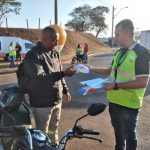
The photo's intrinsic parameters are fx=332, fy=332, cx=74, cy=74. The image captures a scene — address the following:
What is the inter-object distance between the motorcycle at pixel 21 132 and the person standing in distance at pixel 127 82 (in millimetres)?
977

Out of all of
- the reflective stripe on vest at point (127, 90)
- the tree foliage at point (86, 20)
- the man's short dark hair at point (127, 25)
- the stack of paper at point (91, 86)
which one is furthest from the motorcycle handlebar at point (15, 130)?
the tree foliage at point (86, 20)

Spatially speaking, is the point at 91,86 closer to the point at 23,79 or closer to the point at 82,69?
the point at 82,69

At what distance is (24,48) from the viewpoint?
28.0 m

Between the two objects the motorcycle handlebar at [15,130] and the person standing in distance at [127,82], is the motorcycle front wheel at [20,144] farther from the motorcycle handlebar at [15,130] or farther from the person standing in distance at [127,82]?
the person standing in distance at [127,82]

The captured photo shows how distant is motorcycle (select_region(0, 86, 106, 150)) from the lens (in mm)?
2490

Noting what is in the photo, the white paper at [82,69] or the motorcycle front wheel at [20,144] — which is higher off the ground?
the white paper at [82,69]

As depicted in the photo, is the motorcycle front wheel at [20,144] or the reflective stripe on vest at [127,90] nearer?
the motorcycle front wheel at [20,144]

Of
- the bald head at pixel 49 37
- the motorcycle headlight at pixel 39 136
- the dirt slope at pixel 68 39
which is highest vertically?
the bald head at pixel 49 37

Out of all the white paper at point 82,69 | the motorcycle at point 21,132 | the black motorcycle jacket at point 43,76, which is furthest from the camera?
the white paper at point 82,69

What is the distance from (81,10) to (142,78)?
7280cm

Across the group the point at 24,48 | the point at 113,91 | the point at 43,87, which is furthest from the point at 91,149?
the point at 24,48

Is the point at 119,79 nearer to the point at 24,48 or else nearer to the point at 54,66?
the point at 54,66

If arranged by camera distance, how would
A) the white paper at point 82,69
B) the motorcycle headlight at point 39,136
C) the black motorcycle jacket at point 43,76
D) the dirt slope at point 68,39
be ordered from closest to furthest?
the motorcycle headlight at point 39,136 → the black motorcycle jacket at point 43,76 → the white paper at point 82,69 → the dirt slope at point 68,39

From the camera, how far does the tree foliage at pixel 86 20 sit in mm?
73812
